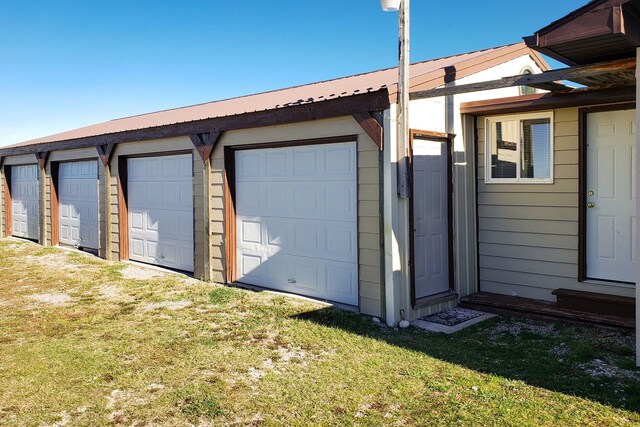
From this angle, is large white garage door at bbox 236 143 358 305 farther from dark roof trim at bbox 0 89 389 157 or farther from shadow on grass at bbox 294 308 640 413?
shadow on grass at bbox 294 308 640 413

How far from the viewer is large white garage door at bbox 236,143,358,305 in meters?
6.70

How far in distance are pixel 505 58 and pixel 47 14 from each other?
11.6 meters

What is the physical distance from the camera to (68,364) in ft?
15.1

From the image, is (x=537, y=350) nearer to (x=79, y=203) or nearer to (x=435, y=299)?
(x=435, y=299)

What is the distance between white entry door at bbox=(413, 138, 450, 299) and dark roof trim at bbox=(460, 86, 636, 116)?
69cm

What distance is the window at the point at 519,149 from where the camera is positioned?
657 cm

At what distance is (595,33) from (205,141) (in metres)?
6.07

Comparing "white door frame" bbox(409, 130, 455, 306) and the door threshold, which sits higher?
"white door frame" bbox(409, 130, 455, 306)

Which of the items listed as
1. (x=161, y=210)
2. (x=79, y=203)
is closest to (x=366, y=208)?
(x=161, y=210)

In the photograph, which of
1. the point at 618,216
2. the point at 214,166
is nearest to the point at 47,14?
the point at 214,166

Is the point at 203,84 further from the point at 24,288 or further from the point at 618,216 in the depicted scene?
the point at 618,216

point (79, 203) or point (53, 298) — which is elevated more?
point (79, 203)

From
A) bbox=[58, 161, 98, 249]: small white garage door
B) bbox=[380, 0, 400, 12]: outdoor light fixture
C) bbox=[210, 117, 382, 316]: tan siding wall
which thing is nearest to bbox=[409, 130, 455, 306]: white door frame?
bbox=[210, 117, 382, 316]: tan siding wall

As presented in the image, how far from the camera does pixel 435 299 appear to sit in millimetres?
6457
